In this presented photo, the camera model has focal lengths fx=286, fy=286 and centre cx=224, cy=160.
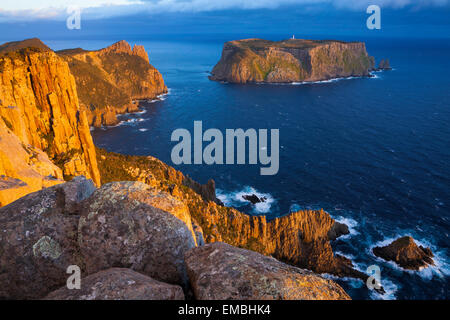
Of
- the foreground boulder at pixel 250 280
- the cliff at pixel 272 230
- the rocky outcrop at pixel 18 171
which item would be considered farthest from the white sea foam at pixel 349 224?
the foreground boulder at pixel 250 280

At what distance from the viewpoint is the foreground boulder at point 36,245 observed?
1045 cm

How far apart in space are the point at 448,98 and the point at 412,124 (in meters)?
75.5

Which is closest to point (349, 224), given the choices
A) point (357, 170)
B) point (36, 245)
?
point (357, 170)

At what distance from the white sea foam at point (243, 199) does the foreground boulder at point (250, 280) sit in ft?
249

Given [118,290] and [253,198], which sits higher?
[118,290]

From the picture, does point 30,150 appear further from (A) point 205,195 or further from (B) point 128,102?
(B) point 128,102

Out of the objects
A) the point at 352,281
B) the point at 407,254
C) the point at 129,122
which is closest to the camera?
the point at 352,281

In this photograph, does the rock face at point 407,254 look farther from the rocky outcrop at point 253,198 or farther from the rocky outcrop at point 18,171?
the rocky outcrop at point 18,171

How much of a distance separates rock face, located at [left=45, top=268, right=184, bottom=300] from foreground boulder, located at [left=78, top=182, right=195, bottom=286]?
4.96ft

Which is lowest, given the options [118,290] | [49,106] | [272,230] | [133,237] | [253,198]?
[253,198]

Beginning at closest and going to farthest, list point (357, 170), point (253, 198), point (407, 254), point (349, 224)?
1. point (407, 254)
2. point (349, 224)
3. point (253, 198)
4. point (357, 170)

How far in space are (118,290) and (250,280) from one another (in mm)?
4069

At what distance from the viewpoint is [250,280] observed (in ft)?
29.9

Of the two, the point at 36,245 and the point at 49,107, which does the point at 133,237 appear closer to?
the point at 36,245
